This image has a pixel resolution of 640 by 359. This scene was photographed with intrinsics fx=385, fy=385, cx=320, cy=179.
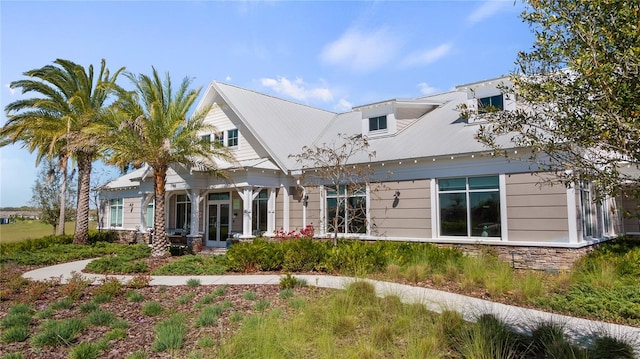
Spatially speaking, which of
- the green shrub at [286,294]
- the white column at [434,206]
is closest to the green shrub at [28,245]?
the green shrub at [286,294]

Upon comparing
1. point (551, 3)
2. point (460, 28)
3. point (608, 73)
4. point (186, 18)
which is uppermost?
point (186, 18)

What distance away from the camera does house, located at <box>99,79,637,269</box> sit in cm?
1153

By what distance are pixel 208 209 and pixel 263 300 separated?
12.8 meters

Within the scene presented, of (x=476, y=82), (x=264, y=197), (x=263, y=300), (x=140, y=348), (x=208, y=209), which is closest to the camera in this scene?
(x=140, y=348)

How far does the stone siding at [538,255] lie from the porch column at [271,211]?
8.47 metres

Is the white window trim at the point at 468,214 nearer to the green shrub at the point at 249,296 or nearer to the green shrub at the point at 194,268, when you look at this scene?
the green shrub at the point at 194,268

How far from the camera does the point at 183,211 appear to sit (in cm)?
2183

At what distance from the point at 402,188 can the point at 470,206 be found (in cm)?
246

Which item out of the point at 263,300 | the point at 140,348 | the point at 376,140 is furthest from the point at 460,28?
the point at 376,140

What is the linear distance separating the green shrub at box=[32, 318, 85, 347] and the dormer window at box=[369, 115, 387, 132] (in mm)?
13238

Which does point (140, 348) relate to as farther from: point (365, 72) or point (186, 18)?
point (365, 72)

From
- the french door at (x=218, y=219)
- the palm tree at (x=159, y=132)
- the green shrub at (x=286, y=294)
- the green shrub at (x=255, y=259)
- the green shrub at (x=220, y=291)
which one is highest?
the palm tree at (x=159, y=132)

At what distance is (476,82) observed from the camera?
13961mm

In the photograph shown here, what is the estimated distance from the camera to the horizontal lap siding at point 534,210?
1109 centimetres
